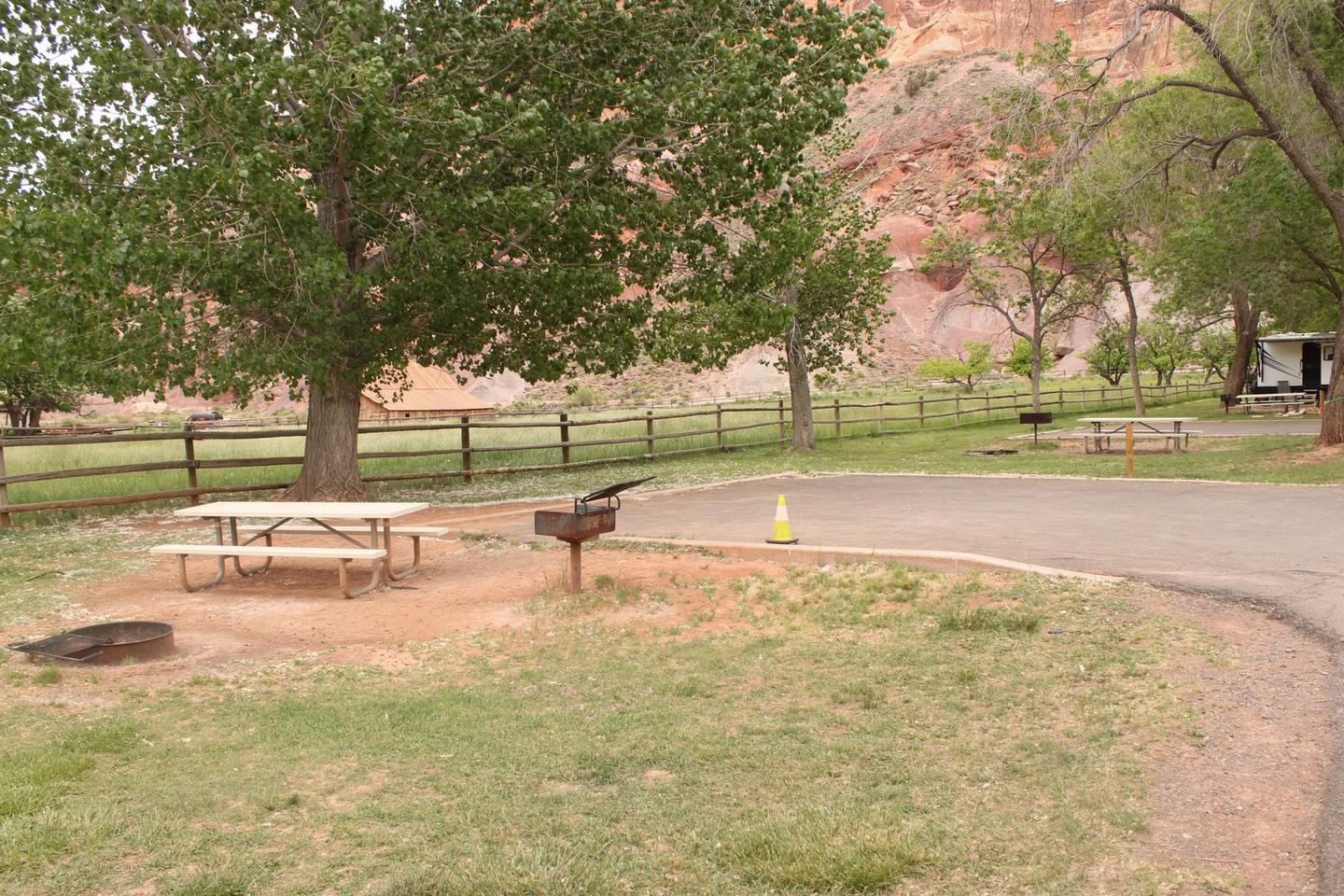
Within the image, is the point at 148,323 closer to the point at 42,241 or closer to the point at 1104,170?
the point at 42,241

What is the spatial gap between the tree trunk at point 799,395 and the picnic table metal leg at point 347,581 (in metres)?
15.3

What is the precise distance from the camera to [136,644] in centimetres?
645

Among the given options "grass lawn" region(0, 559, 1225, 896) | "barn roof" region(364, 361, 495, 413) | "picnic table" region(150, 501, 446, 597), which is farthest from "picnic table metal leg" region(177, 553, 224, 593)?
"barn roof" region(364, 361, 495, 413)

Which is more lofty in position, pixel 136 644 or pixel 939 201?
pixel 939 201

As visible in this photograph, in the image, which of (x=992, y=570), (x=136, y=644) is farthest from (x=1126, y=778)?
(x=136, y=644)

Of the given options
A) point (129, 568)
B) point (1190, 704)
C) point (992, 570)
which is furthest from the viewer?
point (129, 568)

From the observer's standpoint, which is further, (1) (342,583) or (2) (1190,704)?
(1) (342,583)

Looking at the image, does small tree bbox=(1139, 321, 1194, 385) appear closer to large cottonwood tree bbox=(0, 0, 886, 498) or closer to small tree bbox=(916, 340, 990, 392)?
small tree bbox=(916, 340, 990, 392)

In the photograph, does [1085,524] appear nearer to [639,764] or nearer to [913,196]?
[639,764]

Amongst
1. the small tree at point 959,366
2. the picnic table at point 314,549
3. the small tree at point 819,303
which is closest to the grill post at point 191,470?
the picnic table at point 314,549

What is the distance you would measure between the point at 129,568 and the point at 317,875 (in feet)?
25.2

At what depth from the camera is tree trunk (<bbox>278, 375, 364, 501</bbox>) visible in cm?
1494

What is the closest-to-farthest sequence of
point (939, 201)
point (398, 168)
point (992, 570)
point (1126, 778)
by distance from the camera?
point (1126, 778) → point (992, 570) → point (398, 168) → point (939, 201)

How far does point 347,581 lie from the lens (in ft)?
27.8
